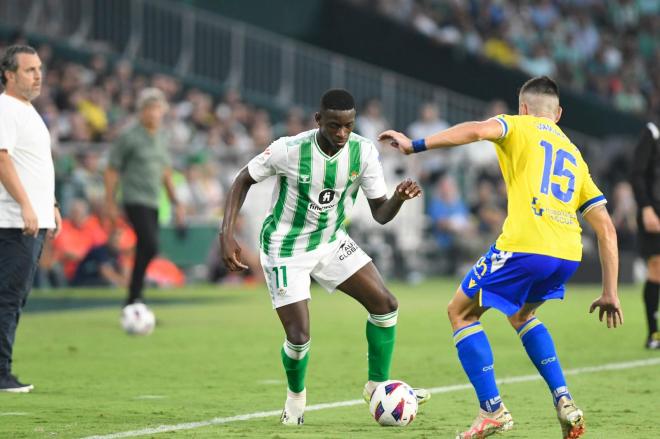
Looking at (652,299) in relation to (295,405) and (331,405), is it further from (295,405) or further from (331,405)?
(295,405)

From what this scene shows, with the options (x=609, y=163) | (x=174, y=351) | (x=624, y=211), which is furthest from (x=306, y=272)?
(x=609, y=163)

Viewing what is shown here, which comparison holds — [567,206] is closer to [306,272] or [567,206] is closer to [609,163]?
[306,272]

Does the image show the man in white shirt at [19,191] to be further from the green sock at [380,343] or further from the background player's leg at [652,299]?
the background player's leg at [652,299]

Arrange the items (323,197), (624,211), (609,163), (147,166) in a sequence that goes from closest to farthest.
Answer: (323,197) < (147,166) < (624,211) < (609,163)

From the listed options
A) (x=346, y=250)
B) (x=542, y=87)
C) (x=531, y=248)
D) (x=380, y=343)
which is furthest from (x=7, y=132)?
(x=531, y=248)

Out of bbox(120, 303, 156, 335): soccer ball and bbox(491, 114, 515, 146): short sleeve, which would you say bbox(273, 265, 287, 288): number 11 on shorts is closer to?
bbox(491, 114, 515, 146): short sleeve

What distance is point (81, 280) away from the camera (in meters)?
20.4

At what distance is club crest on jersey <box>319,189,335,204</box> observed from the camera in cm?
→ 816

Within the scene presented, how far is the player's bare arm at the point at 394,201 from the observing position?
24.7 ft

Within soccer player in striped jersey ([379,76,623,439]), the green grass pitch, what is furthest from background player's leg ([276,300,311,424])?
soccer player in striped jersey ([379,76,623,439])

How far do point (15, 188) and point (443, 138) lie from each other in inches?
136

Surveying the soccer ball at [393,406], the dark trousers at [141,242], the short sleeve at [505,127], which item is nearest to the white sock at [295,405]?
the soccer ball at [393,406]

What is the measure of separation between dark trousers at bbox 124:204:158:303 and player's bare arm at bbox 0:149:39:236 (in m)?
4.86

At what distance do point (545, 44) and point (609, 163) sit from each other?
5.69m
